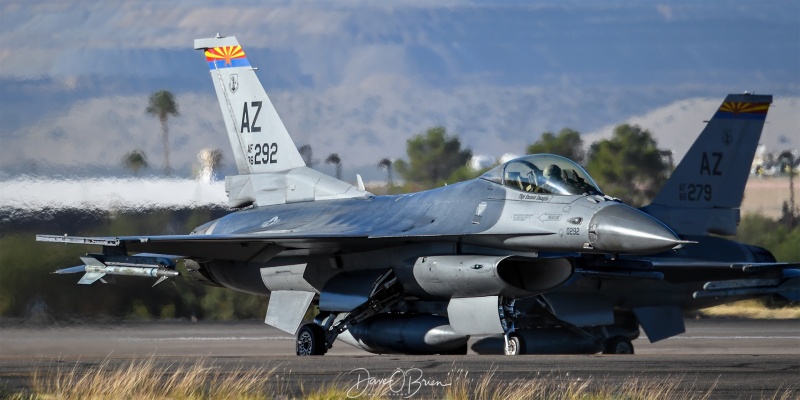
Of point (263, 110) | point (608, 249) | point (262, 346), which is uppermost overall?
point (263, 110)

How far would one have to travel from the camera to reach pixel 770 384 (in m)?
9.55

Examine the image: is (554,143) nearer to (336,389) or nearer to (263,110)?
(263,110)

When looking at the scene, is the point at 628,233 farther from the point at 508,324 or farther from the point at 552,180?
the point at 508,324

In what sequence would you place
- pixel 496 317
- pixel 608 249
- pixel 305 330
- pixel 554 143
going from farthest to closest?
pixel 554 143 < pixel 305 330 < pixel 496 317 < pixel 608 249

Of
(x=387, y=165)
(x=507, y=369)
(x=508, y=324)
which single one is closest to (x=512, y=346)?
(x=508, y=324)

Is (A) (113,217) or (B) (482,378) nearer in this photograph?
(B) (482,378)

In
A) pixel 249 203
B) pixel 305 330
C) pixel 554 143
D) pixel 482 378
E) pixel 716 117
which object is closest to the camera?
pixel 482 378

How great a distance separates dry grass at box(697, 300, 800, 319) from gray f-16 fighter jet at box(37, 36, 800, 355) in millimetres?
4974

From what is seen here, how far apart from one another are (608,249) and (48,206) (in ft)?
36.7

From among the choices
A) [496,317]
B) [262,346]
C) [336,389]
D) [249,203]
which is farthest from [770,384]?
[262,346]

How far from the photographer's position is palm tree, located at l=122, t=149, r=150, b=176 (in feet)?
72.6

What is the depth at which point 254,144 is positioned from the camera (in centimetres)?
1850

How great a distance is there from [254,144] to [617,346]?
6046 mm

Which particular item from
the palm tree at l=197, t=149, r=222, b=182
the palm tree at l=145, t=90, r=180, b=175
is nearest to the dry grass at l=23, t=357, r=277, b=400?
the palm tree at l=197, t=149, r=222, b=182
